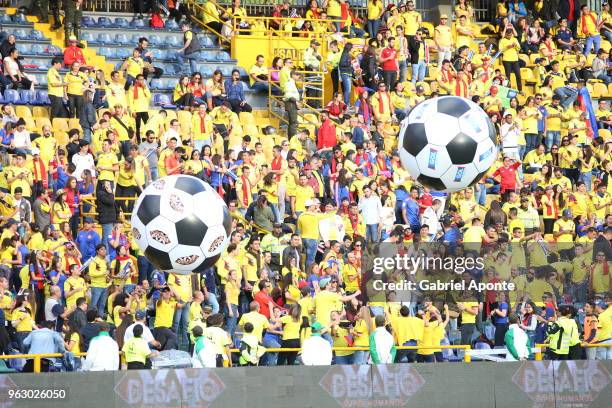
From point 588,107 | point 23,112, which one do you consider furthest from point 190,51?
point 588,107

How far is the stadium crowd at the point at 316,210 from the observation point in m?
20.9

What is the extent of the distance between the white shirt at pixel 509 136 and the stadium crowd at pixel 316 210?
0.13 ft

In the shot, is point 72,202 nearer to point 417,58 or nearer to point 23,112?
point 23,112

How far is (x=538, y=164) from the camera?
94.5 feet

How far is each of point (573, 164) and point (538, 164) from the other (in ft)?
2.69

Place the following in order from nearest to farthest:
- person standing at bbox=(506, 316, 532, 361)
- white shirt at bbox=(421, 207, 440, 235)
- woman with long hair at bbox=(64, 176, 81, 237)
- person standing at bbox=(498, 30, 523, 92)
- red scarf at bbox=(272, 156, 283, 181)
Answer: person standing at bbox=(506, 316, 532, 361) < woman with long hair at bbox=(64, 176, 81, 237) < white shirt at bbox=(421, 207, 440, 235) < red scarf at bbox=(272, 156, 283, 181) < person standing at bbox=(498, 30, 523, 92)

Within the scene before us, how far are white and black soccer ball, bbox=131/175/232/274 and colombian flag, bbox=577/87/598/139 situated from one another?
47.7 feet

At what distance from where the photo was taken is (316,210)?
2439 cm

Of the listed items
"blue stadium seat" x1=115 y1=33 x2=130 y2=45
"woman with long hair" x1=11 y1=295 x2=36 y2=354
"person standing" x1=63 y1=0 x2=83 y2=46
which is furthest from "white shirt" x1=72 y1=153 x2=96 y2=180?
"blue stadium seat" x1=115 y1=33 x2=130 y2=45

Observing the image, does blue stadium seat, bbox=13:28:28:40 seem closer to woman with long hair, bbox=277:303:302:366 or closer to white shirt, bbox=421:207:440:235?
white shirt, bbox=421:207:440:235

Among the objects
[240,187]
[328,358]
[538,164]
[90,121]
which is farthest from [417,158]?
[538,164]

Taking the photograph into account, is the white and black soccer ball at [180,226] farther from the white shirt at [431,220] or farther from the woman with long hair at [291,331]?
the white shirt at [431,220]

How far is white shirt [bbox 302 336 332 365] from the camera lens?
19.4m

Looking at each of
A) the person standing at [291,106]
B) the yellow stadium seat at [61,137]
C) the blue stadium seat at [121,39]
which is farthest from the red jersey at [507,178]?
the blue stadium seat at [121,39]
